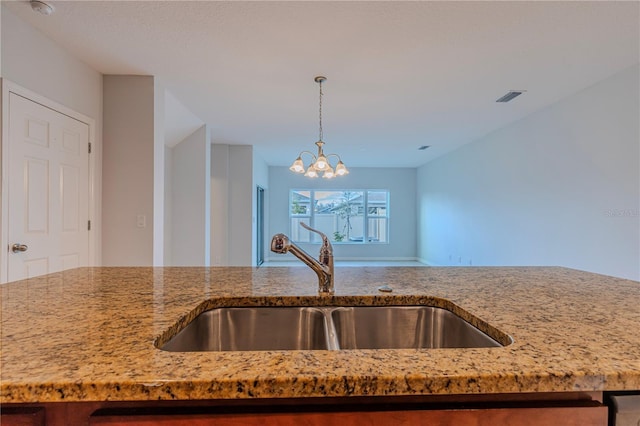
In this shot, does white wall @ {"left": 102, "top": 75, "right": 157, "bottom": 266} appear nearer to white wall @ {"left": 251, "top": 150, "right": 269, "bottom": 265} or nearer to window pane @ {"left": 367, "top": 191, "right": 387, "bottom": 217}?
white wall @ {"left": 251, "top": 150, "right": 269, "bottom": 265}

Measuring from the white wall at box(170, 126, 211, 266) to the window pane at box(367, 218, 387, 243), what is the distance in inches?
211

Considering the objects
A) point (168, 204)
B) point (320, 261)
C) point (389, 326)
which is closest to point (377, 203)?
point (168, 204)

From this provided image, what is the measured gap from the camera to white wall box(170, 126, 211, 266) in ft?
14.5

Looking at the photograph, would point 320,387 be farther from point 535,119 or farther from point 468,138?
point 468,138

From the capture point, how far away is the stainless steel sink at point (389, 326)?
1042 millimetres

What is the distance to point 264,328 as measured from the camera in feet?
3.48

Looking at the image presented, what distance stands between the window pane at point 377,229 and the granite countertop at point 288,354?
7.90 m

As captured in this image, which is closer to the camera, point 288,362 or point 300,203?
point 288,362

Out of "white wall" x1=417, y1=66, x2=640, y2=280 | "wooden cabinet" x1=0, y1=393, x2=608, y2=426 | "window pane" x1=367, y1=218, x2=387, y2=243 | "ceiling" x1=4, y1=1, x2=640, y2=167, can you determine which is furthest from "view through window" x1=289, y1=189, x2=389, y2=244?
"wooden cabinet" x1=0, y1=393, x2=608, y2=426

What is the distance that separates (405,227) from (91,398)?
8926 mm

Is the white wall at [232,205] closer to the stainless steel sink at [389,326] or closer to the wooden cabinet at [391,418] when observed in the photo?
the stainless steel sink at [389,326]

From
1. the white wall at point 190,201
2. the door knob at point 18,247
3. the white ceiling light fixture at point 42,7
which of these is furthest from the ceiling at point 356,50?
the door knob at point 18,247

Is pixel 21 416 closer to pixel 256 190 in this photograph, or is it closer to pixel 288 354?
pixel 288 354

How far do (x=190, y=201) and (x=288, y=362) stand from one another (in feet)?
14.1
